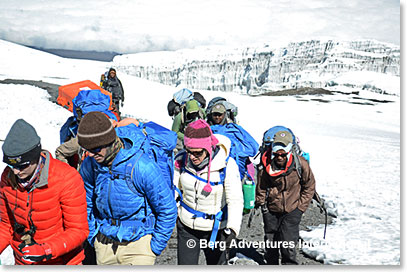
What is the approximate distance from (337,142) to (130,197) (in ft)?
27.3

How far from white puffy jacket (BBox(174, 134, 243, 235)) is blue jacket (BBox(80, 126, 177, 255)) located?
1.58 ft

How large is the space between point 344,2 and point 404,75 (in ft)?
4.52

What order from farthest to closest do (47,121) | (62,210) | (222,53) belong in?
(222,53) < (47,121) < (62,210)

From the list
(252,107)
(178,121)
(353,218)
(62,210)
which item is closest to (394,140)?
(353,218)

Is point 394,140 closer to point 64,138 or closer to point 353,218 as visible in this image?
point 353,218

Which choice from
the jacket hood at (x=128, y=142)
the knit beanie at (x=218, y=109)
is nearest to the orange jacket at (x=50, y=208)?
the jacket hood at (x=128, y=142)

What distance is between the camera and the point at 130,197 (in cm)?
250

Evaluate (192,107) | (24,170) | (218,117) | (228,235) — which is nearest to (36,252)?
(24,170)

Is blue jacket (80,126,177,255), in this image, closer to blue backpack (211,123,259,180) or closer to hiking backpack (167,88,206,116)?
blue backpack (211,123,259,180)

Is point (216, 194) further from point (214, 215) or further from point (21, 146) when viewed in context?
point (21, 146)

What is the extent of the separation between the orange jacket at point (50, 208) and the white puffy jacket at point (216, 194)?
95 centimetres

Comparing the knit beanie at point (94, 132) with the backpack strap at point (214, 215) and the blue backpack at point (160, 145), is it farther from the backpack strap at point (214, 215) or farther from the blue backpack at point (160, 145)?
the backpack strap at point (214, 215)

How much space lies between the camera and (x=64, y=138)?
4.03 metres

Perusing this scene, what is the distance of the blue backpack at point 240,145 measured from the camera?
12.9 feet
